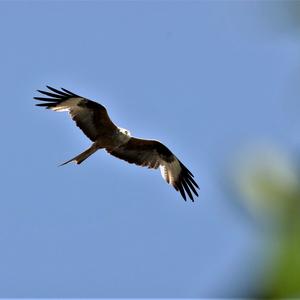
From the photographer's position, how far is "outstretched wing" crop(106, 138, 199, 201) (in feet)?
41.3

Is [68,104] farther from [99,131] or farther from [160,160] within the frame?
[160,160]

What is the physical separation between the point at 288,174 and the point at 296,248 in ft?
0.23

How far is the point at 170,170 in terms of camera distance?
13.6 meters

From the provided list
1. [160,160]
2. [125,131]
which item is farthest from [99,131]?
[160,160]

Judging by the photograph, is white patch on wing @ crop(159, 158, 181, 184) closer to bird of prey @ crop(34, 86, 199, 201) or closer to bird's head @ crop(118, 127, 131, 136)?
bird of prey @ crop(34, 86, 199, 201)

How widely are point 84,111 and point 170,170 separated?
7.95 feet

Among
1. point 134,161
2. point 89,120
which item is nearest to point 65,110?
point 89,120

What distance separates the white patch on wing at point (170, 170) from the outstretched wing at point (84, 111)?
1.92 meters

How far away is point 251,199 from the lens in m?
0.63

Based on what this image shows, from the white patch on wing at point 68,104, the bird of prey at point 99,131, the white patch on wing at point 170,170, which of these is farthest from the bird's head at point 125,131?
the white patch on wing at point 170,170

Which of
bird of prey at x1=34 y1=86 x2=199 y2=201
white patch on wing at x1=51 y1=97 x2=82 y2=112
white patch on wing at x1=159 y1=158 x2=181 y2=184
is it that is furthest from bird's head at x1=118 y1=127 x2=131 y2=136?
white patch on wing at x1=159 y1=158 x2=181 y2=184

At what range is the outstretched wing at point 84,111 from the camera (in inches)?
466

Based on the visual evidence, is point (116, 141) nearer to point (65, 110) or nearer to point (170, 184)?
point (65, 110)

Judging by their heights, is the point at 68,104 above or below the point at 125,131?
above
